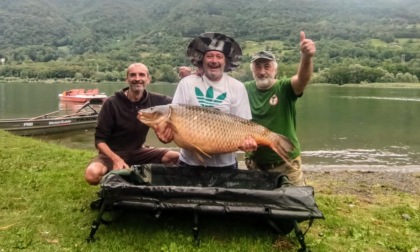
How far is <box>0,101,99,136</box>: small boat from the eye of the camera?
18.4 meters

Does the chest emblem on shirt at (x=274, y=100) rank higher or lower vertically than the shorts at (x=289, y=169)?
higher

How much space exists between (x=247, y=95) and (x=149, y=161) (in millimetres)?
2139

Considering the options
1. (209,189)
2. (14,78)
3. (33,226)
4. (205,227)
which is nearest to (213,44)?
(209,189)

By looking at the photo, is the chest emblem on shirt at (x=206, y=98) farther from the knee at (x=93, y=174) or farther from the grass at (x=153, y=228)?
the knee at (x=93, y=174)

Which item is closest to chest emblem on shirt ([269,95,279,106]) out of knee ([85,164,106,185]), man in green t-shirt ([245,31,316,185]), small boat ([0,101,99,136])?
man in green t-shirt ([245,31,316,185])

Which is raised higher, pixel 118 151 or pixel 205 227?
pixel 118 151

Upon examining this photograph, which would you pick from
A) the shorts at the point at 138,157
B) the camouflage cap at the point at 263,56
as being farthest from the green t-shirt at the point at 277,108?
the shorts at the point at 138,157

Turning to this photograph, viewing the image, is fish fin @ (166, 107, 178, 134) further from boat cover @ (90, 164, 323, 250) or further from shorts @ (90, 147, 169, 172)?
shorts @ (90, 147, 169, 172)

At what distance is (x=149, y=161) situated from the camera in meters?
6.81

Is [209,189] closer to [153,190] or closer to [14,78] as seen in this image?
[153,190]

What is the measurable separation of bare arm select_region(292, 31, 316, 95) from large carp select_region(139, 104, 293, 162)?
33.8 inches

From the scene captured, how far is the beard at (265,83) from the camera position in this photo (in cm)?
567

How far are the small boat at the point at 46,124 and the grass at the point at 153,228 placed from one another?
12.0 m

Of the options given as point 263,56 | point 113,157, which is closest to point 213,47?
point 263,56
